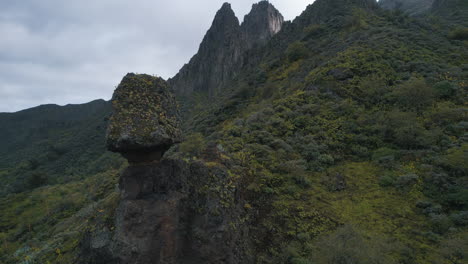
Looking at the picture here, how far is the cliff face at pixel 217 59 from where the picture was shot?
8169cm

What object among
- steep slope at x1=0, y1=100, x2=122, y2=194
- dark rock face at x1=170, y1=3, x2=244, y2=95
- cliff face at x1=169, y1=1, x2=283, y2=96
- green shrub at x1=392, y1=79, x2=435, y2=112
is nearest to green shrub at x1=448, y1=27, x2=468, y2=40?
green shrub at x1=392, y1=79, x2=435, y2=112

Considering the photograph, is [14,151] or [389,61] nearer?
[389,61]

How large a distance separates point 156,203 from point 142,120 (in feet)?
9.16

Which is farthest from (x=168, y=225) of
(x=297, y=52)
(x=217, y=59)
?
(x=217, y=59)

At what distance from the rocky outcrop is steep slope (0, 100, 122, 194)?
16.0 metres

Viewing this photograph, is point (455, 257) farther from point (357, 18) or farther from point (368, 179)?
point (357, 18)

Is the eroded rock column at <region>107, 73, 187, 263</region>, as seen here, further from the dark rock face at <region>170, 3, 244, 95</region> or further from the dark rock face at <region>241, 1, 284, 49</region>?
the dark rock face at <region>241, 1, 284, 49</region>

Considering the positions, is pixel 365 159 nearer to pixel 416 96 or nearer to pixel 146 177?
pixel 416 96

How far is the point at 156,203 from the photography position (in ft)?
27.2

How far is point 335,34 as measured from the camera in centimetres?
4069

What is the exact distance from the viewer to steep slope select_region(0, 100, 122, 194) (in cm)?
4921

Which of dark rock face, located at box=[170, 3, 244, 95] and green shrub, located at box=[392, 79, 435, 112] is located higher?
dark rock face, located at box=[170, 3, 244, 95]

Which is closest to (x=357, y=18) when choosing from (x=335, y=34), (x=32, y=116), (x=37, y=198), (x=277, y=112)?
(x=335, y=34)

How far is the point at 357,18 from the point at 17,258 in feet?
163
